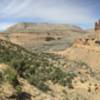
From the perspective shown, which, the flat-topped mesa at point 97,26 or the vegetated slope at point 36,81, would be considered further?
the flat-topped mesa at point 97,26

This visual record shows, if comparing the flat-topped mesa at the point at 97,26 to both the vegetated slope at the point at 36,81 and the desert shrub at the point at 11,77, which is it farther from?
the desert shrub at the point at 11,77

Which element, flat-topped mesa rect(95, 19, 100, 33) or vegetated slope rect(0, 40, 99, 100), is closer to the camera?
vegetated slope rect(0, 40, 99, 100)

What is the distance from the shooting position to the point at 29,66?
2067cm

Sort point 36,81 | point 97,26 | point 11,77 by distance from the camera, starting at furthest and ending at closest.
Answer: point 97,26, point 36,81, point 11,77

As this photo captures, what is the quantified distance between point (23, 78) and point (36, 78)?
0.90 metres

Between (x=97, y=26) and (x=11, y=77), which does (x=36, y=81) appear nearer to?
(x=11, y=77)

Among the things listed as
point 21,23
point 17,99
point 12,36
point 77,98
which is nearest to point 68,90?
point 77,98

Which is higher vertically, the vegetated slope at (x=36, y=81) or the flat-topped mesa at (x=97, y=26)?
the flat-topped mesa at (x=97, y=26)

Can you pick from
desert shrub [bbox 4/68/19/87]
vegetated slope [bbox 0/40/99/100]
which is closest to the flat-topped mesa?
vegetated slope [bbox 0/40/99/100]

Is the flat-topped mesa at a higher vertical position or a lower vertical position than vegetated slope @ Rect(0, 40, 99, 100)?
higher

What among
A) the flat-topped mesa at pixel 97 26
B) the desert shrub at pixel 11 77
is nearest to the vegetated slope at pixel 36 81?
the desert shrub at pixel 11 77

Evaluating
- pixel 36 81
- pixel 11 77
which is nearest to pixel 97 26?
pixel 36 81

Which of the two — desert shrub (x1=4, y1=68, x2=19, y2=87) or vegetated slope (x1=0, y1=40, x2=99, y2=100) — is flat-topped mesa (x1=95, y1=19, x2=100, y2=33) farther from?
desert shrub (x1=4, y1=68, x2=19, y2=87)

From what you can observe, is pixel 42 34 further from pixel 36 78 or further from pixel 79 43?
pixel 36 78
